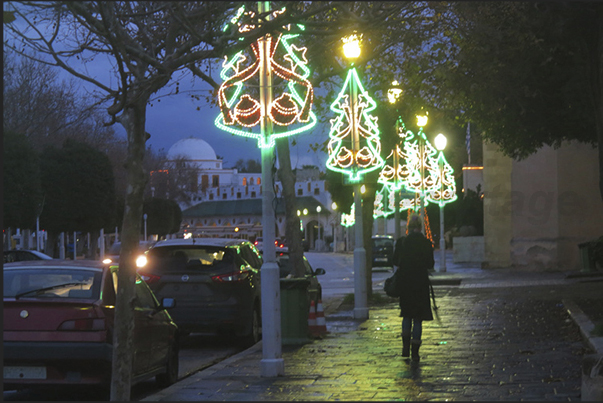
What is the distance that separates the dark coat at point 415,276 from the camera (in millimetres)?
11719

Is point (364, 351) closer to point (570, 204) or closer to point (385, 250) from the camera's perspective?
point (570, 204)

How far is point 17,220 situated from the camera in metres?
38.7

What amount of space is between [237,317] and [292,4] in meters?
7.27

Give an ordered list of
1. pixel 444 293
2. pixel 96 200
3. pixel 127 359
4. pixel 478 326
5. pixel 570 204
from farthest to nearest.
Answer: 1. pixel 96 200
2. pixel 570 204
3. pixel 444 293
4. pixel 478 326
5. pixel 127 359

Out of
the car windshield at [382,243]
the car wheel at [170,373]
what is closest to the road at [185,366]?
the car wheel at [170,373]

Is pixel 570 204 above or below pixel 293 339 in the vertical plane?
above

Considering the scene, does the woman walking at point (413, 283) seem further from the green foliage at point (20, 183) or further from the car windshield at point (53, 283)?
the green foliage at point (20, 183)

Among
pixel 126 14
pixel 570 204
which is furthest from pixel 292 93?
pixel 570 204

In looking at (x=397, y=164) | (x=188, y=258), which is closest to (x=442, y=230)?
(x=397, y=164)

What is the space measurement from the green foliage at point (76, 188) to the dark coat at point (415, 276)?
121ft

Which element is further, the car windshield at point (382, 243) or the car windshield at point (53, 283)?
the car windshield at point (382, 243)

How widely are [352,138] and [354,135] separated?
74 mm

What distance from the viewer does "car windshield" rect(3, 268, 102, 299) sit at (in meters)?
8.97

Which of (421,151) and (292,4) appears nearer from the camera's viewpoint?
(292,4)
